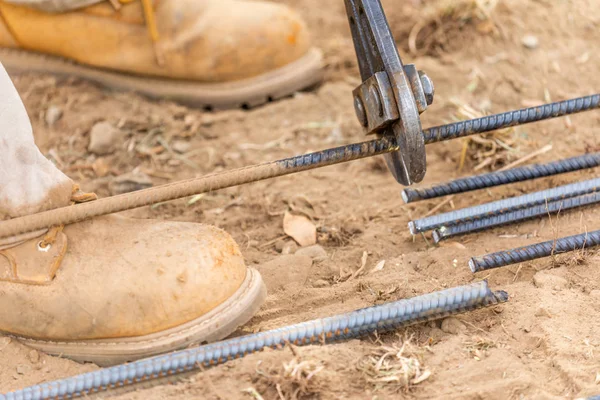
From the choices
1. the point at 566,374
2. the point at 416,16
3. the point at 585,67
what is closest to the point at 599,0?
the point at 585,67

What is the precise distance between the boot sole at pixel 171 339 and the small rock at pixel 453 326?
16.4 inches

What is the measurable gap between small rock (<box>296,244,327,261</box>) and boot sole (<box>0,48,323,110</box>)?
867 millimetres

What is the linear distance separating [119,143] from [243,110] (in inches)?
19.0

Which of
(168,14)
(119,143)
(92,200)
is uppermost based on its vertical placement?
(168,14)

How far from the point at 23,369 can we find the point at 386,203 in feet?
3.50

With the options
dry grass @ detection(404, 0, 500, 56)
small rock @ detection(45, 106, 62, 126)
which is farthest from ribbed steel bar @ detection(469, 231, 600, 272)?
small rock @ detection(45, 106, 62, 126)

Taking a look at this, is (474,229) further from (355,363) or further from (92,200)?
(92,200)

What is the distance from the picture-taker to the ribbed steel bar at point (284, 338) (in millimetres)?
1374

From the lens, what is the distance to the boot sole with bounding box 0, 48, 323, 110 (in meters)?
2.45

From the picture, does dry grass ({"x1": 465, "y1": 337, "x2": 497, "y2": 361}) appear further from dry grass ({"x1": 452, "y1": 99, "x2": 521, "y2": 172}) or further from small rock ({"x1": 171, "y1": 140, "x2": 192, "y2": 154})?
small rock ({"x1": 171, "y1": 140, "x2": 192, "y2": 154})

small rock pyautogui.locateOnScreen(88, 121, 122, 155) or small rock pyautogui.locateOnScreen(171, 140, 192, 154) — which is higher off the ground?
small rock pyautogui.locateOnScreen(88, 121, 122, 155)

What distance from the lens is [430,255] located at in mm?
1713

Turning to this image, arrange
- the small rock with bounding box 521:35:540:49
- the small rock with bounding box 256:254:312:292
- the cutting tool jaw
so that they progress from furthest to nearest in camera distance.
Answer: the small rock with bounding box 521:35:540:49
the small rock with bounding box 256:254:312:292
the cutting tool jaw

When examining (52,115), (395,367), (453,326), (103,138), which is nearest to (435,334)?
(453,326)
